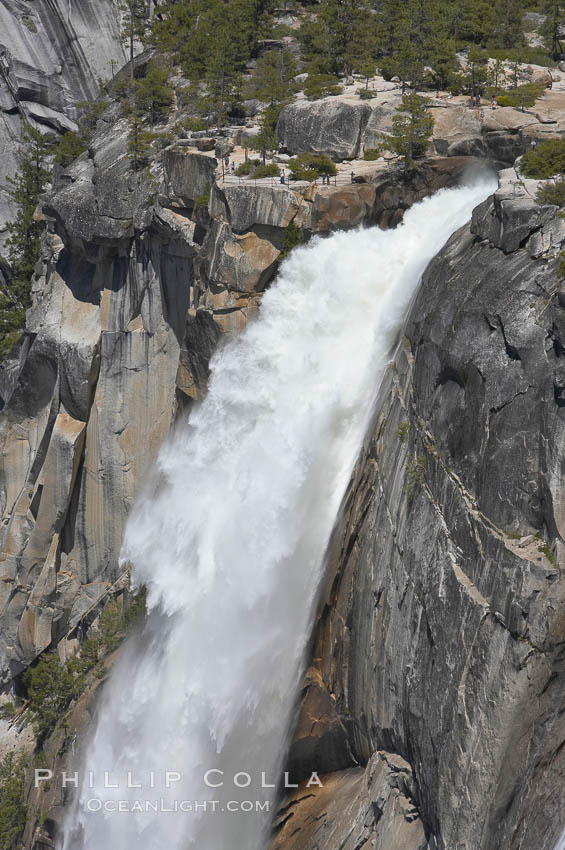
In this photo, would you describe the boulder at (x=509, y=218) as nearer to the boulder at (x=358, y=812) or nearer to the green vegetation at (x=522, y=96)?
the boulder at (x=358, y=812)

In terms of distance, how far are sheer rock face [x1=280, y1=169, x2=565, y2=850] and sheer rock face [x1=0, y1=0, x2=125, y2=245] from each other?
152 feet

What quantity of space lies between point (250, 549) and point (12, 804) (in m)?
16.7

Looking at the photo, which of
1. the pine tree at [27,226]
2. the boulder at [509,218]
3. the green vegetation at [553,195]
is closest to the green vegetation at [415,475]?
the boulder at [509,218]

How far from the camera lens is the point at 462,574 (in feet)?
59.7

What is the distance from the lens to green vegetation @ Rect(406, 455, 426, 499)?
20328mm

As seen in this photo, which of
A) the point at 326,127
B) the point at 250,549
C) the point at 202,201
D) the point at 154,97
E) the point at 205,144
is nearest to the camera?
the point at 250,549

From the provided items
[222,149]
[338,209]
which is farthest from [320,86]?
[338,209]

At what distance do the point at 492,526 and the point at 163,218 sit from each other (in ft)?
82.9

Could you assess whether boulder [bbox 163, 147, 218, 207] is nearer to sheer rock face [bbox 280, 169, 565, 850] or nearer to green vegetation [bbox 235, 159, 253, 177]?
green vegetation [bbox 235, 159, 253, 177]

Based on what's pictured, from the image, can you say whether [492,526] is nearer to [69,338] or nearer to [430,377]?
[430,377]

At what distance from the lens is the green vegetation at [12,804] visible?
33.1m

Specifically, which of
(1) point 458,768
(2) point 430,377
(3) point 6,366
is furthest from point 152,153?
(1) point 458,768

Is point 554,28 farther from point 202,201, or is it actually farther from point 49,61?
point 49,61

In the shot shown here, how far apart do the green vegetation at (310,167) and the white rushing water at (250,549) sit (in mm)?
3716
